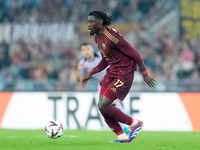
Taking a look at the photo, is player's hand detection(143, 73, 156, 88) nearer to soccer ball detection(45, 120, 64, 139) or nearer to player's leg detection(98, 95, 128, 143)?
player's leg detection(98, 95, 128, 143)

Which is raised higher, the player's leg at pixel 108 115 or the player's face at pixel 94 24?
the player's face at pixel 94 24

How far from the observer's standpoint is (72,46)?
20766 millimetres

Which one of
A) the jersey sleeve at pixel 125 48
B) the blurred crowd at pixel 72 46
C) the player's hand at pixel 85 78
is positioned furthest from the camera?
the blurred crowd at pixel 72 46

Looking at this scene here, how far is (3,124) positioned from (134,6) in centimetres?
888

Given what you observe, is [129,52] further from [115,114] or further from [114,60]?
[115,114]

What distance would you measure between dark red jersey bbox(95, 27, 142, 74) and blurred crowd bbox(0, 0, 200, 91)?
27.9 feet

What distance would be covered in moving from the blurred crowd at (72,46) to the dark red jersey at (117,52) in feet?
27.9

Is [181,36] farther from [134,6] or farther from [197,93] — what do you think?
[197,93]

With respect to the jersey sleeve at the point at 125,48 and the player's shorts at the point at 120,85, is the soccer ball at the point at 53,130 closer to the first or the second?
the player's shorts at the point at 120,85

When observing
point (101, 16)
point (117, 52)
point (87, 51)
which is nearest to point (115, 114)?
point (117, 52)

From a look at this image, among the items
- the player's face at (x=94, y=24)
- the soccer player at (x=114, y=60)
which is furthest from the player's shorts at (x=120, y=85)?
the player's face at (x=94, y=24)

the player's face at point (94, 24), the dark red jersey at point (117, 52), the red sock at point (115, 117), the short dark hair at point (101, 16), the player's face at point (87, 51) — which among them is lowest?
the red sock at point (115, 117)

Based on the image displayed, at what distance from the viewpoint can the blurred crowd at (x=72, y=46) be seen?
18453 millimetres

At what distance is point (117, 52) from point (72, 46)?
12250 millimetres
